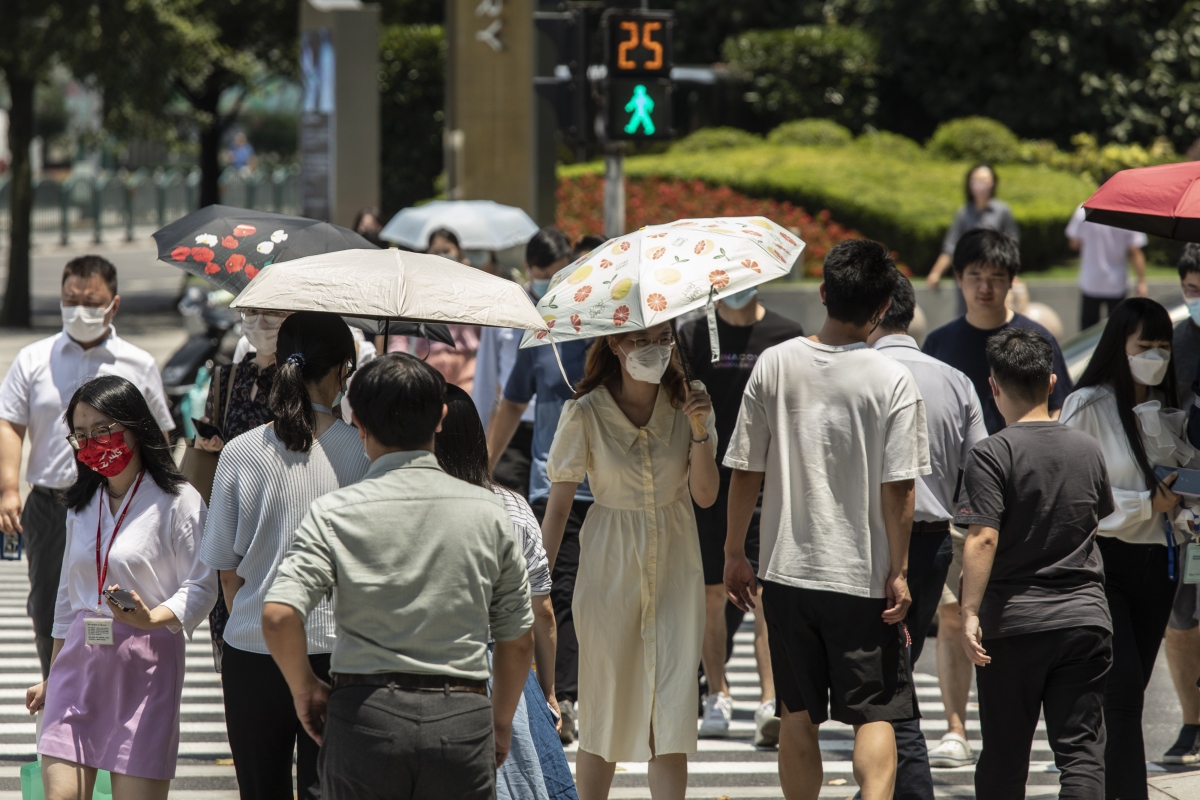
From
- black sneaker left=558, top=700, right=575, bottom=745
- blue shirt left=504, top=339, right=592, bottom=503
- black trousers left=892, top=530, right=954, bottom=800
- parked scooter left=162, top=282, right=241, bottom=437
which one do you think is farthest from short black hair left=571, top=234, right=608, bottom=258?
parked scooter left=162, top=282, right=241, bottom=437

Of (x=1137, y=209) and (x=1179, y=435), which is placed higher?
(x=1137, y=209)

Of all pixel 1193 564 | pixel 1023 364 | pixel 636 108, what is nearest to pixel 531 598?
pixel 1023 364

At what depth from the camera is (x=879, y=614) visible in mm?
4801

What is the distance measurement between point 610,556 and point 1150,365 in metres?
2.10

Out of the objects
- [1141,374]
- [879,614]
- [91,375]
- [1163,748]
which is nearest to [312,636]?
[879,614]

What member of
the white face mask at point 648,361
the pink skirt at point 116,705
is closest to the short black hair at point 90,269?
the pink skirt at point 116,705

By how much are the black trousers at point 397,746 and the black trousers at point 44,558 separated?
2.94m

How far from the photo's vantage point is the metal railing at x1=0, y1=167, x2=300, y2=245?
36688 millimetres

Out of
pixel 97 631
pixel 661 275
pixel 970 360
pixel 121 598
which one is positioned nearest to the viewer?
pixel 121 598

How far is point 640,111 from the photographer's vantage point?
11.2 meters

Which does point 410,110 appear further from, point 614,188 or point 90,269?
point 90,269

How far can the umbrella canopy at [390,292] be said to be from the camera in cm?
439

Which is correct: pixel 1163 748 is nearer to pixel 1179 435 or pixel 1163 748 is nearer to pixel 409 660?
pixel 1179 435

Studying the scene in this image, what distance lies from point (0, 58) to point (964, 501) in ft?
58.0
